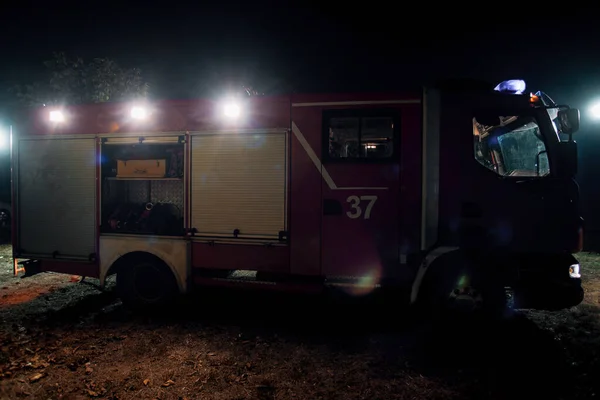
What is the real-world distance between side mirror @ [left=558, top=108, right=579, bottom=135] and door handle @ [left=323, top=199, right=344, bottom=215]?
261 cm

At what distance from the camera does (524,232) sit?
4316 mm

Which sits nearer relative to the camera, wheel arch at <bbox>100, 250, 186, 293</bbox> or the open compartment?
wheel arch at <bbox>100, 250, 186, 293</bbox>

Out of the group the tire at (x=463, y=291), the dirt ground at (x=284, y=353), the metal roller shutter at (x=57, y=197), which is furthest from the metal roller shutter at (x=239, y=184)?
the tire at (x=463, y=291)

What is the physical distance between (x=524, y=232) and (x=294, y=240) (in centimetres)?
267

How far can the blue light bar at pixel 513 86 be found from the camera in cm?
443

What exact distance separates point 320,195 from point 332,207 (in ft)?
0.70

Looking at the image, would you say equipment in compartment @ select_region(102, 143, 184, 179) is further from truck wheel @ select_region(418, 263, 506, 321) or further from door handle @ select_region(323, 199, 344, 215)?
truck wheel @ select_region(418, 263, 506, 321)

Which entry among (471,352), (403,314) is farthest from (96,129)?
(471,352)

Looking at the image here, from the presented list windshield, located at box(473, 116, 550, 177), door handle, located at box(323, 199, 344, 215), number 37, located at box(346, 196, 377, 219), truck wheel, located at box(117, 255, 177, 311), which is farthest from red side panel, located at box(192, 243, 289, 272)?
windshield, located at box(473, 116, 550, 177)

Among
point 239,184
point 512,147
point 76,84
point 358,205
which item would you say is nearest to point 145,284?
point 239,184

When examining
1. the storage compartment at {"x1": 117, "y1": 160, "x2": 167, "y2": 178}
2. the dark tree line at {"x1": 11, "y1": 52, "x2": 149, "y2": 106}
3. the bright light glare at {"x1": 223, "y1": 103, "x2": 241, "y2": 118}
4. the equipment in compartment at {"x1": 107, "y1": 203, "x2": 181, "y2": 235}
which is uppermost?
the dark tree line at {"x1": 11, "y1": 52, "x2": 149, "y2": 106}

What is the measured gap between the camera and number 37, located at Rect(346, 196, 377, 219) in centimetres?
463

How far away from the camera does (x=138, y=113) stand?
5.29m

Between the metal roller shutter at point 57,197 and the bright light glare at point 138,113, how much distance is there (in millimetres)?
771
